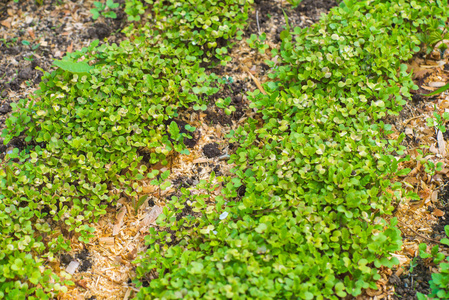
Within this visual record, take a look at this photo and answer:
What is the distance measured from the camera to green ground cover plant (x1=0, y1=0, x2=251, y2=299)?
269 cm

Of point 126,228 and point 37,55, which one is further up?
point 37,55

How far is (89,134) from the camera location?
10.1 feet

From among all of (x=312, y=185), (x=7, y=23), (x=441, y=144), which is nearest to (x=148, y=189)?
(x=312, y=185)

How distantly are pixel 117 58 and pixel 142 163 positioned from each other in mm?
991

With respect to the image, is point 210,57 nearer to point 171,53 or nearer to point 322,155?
point 171,53

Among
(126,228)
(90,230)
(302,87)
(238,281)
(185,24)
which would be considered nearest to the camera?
(238,281)

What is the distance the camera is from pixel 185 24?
12.4 ft

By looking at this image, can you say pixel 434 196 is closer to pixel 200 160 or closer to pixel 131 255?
pixel 200 160

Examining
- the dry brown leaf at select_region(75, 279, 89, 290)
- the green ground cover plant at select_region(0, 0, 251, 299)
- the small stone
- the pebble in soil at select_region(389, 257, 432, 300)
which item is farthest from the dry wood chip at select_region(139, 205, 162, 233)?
the small stone

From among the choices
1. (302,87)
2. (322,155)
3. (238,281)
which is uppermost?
(302,87)

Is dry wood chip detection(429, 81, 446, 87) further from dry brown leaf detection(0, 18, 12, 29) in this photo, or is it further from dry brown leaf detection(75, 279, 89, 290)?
dry brown leaf detection(0, 18, 12, 29)

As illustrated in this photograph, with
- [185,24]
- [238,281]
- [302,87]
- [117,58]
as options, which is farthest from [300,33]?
[238,281]

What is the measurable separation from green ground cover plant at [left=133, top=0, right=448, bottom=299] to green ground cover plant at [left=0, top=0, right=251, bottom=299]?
1.81ft

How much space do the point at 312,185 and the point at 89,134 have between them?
1764 mm
